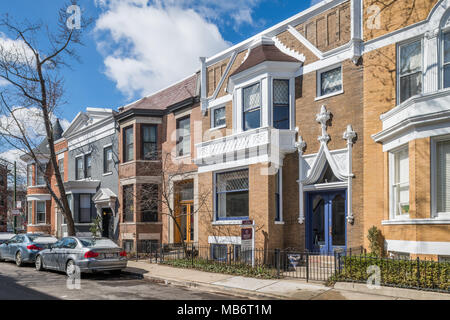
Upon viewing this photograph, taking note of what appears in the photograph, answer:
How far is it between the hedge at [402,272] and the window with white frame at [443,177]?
1.60 m

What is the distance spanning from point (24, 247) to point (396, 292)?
14.9 metres

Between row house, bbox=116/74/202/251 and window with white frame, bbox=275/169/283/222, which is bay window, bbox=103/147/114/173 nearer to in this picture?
row house, bbox=116/74/202/251

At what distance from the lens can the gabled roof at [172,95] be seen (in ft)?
72.2

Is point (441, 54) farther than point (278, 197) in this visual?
No

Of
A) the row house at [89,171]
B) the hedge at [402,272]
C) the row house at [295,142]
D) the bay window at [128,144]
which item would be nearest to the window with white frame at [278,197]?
the row house at [295,142]

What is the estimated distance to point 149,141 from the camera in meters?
23.4

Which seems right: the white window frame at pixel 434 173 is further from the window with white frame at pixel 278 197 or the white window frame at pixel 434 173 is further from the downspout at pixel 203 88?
the downspout at pixel 203 88

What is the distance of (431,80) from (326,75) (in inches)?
154

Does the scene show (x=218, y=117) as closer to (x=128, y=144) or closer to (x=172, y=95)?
(x=172, y=95)

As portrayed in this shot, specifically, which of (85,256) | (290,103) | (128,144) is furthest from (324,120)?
(128,144)

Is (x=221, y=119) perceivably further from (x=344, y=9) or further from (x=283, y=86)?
(x=344, y=9)

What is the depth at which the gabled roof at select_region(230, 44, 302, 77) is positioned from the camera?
16.2 m

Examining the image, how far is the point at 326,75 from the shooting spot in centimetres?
1551
